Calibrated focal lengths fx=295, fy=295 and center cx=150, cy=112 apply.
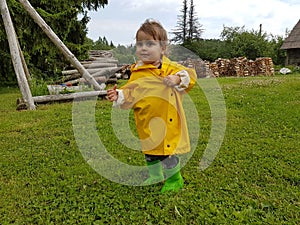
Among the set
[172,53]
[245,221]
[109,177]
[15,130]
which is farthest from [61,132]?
[245,221]

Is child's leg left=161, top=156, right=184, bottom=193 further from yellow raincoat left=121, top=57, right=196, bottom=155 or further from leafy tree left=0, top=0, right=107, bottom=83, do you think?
leafy tree left=0, top=0, right=107, bottom=83

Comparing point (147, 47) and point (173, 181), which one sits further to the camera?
point (173, 181)

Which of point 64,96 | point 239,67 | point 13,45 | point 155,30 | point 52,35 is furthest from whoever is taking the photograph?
point 239,67

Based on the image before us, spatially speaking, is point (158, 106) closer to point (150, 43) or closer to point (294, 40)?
point (150, 43)

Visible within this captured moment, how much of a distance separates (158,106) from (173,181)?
0.81 meters

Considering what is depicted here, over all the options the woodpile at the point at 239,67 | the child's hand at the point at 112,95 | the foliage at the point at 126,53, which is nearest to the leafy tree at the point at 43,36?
the foliage at the point at 126,53

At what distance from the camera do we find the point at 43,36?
8430mm

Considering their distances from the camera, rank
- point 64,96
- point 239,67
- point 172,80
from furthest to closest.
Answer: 1. point 239,67
2. point 64,96
3. point 172,80

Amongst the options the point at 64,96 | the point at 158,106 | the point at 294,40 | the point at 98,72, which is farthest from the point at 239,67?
the point at 158,106

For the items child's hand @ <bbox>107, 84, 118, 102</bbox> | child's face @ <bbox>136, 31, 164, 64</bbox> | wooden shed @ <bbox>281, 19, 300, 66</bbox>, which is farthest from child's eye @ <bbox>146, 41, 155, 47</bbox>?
wooden shed @ <bbox>281, 19, 300, 66</bbox>

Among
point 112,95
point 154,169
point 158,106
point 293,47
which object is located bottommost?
point 293,47

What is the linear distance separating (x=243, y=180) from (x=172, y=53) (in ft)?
5.01

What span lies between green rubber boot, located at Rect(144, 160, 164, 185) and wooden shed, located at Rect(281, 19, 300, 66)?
972 inches

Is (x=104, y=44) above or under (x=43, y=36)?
under
